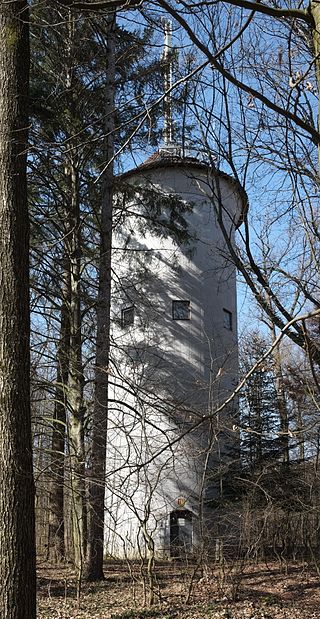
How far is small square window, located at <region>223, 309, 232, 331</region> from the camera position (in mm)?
18281

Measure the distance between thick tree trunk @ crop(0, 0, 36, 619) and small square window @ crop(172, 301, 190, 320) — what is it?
11213mm

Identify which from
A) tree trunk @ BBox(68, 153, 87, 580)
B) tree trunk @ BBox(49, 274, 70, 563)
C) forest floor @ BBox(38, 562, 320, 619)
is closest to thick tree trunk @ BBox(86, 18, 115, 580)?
tree trunk @ BBox(68, 153, 87, 580)

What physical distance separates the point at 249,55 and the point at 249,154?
104 cm

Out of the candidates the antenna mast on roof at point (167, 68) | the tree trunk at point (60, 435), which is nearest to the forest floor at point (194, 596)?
the tree trunk at point (60, 435)

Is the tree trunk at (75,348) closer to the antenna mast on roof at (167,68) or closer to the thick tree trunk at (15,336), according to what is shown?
the antenna mast on roof at (167,68)

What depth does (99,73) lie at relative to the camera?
1283 cm

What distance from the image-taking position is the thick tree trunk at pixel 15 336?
5434 mm

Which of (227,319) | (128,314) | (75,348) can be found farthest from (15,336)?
(227,319)

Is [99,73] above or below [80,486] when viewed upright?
above

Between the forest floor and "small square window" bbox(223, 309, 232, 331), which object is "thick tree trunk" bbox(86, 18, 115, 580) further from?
"small square window" bbox(223, 309, 232, 331)

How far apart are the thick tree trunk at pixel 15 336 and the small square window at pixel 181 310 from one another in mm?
11213

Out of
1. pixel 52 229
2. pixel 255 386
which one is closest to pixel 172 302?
pixel 255 386

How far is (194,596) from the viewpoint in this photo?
954cm

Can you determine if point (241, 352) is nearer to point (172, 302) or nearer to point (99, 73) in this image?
point (172, 302)
